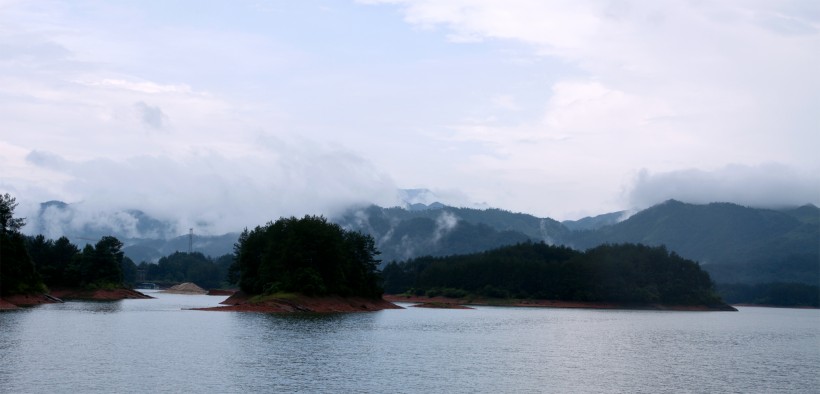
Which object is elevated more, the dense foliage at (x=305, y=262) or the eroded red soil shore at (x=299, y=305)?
the dense foliage at (x=305, y=262)

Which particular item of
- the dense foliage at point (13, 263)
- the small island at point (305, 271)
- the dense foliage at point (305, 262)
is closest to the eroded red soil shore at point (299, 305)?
the small island at point (305, 271)

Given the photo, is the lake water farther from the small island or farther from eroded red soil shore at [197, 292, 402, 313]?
the small island

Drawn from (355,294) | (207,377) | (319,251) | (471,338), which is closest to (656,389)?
(207,377)

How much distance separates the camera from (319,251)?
15775 centimetres

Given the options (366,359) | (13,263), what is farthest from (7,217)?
(366,359)

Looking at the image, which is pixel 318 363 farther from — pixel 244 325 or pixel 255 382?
pixel 244 325

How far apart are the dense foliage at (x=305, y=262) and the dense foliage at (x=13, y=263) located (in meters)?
40.8

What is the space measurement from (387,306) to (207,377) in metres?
132

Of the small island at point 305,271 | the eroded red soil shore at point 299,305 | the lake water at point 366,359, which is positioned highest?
the small island at point 305,271

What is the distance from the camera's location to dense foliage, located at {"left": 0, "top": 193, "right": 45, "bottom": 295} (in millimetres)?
138750

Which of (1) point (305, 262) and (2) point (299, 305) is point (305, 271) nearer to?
(1) point (305, 262)

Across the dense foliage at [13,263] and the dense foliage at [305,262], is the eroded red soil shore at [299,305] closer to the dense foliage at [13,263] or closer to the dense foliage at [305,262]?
the dense foliage at [305,262]

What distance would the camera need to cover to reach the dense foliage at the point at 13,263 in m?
139

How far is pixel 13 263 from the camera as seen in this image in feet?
463
